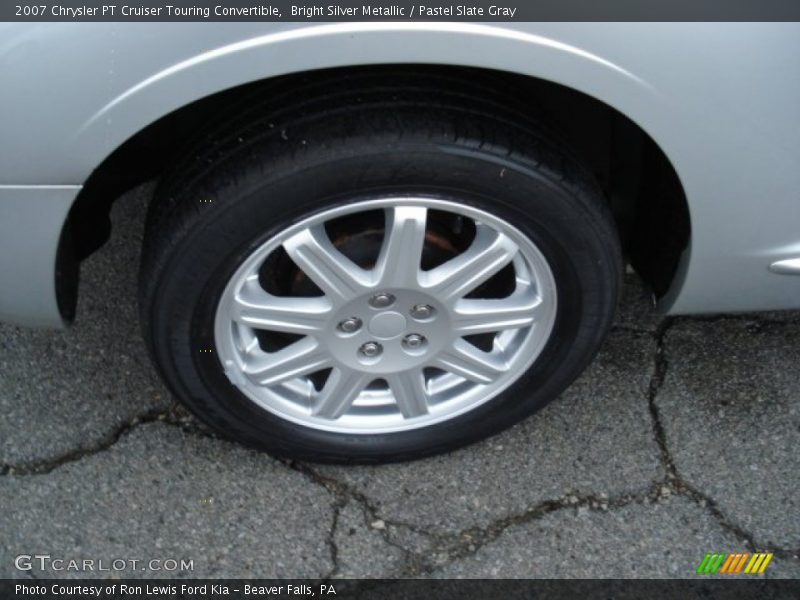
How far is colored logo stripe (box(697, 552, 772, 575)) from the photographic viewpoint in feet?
6.69

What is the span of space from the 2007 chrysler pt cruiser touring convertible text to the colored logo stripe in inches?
18.6

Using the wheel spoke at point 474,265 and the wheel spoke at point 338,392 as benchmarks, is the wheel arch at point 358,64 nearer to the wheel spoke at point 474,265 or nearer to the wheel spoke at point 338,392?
the wheel spoke at point 474,265

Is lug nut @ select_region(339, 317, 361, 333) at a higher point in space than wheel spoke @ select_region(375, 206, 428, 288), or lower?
lower

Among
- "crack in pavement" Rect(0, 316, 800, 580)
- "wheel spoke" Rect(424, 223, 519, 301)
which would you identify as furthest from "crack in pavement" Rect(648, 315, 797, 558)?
"wheel spoke" Rect(424, 223, 519, 301)

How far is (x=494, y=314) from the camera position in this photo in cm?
190

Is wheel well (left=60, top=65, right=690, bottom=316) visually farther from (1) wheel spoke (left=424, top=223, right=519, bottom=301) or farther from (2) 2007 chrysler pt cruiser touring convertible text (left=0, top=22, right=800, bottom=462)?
(1) wheel spoke (left=424, top=223, right=519, bottom=301)

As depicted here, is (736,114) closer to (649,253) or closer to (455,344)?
(649,253)

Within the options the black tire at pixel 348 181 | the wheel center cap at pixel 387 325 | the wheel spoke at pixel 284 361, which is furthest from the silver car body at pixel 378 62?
the wheel center cap at pixel 387 325
